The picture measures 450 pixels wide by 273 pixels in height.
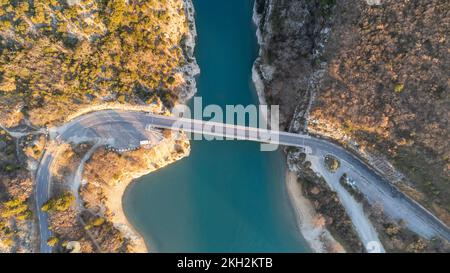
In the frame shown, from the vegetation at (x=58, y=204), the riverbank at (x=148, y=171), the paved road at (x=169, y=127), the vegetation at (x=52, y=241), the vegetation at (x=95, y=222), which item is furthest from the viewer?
the riverbank at (x=148, y=171)

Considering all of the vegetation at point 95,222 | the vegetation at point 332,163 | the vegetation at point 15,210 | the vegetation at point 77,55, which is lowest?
the vegetation at point 95,222

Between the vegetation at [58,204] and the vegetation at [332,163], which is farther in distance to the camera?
the vegetation at [332,163]

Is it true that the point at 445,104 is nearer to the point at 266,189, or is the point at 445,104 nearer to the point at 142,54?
the point at 266,189

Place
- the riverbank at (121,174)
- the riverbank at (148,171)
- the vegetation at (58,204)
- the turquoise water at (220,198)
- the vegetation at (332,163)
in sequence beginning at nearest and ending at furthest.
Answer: the vegetation at (58,204)
the vegetation at (332,163)
the riverbank at (121,174)
the turquoise water at (220,198)
the riverbank at (148,171)

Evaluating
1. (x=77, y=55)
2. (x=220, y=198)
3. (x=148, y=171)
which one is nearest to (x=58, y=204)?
(x=148, y=171)

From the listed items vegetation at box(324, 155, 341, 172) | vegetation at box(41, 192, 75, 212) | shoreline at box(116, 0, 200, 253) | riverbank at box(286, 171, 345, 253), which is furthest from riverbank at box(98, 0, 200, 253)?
vegetation at box(324, 155, 341, 172)

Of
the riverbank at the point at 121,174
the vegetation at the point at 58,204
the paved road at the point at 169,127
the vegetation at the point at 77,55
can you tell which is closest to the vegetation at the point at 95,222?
the riverbank at the point at 121,174

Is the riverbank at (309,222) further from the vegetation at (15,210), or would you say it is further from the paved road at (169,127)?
the vegetation at (15,210)

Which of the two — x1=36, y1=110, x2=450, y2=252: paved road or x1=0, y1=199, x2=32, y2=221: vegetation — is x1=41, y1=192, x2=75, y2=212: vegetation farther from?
x1=0, y1=199, x2=32, y2=221: vegetation
